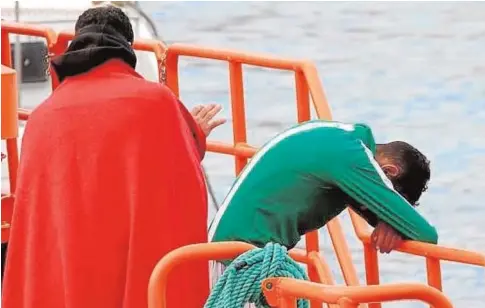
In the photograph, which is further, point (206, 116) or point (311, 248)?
point (311, 248)

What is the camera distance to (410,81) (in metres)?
12.3

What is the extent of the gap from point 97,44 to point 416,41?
10732 millimetres

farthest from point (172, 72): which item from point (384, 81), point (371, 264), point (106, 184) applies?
point (384, 81)

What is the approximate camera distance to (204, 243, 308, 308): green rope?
2.97m

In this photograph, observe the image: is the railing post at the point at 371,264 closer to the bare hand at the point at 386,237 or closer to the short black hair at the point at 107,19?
the bare hand at the point at 386,237

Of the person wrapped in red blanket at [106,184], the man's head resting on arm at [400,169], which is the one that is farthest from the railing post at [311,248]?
the person wrapped in red blanket at [106,184]

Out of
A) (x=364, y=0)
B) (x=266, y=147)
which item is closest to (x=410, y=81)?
(x=364, y=0)

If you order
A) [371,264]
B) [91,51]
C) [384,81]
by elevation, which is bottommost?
[384,81]

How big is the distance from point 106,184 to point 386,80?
9.07m

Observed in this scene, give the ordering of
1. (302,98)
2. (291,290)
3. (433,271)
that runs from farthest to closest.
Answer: (302,98)
(433,271)
(291,290)

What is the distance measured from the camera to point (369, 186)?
3.42 m

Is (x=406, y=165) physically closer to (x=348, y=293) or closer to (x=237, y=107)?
(x=348, y=293)

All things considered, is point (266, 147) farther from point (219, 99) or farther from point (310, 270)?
point (219, 99)

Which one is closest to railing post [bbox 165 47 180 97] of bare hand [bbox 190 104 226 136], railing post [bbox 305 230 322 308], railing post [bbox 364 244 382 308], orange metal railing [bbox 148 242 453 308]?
railing post [bbox 305 230 322 308]
